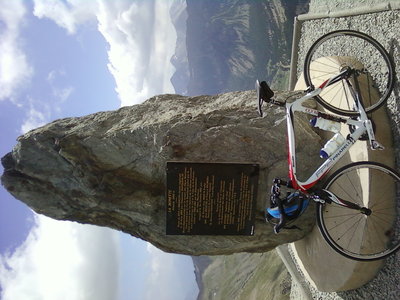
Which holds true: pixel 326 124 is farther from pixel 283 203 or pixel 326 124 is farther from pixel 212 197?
pixel 212 197

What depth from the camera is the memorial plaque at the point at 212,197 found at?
32.7ft

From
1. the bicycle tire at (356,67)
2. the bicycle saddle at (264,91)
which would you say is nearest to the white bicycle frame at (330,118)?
the bicycle saddle at (264,91)

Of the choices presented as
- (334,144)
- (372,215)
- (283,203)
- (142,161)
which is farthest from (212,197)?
(372,215)

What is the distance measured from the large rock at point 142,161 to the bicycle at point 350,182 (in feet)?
4.18

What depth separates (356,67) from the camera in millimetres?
11125

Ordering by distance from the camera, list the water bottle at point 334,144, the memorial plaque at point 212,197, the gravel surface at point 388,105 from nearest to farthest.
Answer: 1. the water bottle at point 334,144
2. the gravel surface at point 388,105
3. the memorial plaque at point 212,197

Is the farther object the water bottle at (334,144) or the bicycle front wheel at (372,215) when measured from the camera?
the bicycle front wheel at (372,215)

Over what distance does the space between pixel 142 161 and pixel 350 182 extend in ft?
17.2

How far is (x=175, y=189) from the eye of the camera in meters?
10.1

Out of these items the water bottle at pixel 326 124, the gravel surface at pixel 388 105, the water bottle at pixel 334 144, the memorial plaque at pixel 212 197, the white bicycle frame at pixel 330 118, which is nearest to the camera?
the white bicycle frame at pixel 330 118

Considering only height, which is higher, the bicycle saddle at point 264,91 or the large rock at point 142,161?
the bicycle saddle at point 264,91

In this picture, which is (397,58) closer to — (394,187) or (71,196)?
(394,187)

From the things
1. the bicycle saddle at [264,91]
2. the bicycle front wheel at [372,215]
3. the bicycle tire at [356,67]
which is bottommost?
the bicycle front wheel at [372,215]

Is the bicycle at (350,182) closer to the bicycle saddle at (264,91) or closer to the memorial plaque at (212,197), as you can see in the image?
the bicycle saddle at (264,91)
